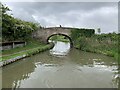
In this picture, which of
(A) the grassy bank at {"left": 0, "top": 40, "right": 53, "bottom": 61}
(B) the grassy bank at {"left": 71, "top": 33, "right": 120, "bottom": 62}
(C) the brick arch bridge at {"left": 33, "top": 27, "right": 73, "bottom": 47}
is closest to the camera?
(A) the grassy bank at {"left": 0, "top": 40, "right": 53, "bottom": 61}

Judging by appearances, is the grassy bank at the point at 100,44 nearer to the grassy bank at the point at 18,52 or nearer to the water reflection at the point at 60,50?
the water reflection at the point at 60,50

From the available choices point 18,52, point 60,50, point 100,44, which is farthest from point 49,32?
point 18,52

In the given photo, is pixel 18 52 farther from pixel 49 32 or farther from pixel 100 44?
pixel 49 32

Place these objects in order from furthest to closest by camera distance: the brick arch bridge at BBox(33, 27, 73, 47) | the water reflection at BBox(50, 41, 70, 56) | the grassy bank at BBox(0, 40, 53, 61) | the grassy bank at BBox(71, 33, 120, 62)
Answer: the brick arch bridge at BBox(33, 27, 73, 47)
the water reflection at BBox(50, 41, 70, 56)
the grassy bank at BBox(71, 33, 120, 62)
the grassy bank at BBox(0, 40, 53, 61)

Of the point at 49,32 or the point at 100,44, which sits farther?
the point at 49,32

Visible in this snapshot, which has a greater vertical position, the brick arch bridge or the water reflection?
the brick arch bridge

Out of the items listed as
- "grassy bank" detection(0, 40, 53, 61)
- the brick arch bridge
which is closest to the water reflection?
"grassy bank" detection(0, 40, 53, 61)

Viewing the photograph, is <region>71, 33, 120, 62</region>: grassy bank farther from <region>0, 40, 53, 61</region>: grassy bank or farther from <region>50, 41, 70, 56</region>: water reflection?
<region>0, 40, 53, 61</region>: grassy bank

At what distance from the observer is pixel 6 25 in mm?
20469

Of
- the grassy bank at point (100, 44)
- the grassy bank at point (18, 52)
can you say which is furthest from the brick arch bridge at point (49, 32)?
the grassy bank at point (18, 52)

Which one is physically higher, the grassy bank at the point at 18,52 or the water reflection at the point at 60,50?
the grassy bank at the point at 18,52

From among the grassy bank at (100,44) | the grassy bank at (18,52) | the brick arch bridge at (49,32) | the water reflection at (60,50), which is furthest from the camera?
the brick arch bridge at (49,32)

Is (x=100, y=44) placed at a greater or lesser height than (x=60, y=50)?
greater

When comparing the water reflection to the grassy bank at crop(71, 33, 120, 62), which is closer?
the grassy bank at crop(71, 33, 120, 62)
